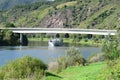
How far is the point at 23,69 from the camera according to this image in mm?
34250

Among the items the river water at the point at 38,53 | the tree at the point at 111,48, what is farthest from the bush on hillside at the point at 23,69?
the river water at the point at 38,53

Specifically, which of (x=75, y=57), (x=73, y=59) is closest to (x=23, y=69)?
(x=75, y=57)

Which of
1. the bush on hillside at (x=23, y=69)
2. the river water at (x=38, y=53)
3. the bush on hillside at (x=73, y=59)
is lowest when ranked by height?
the river water at (x=38, y=53)

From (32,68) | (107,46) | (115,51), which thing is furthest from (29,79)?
(107,46)

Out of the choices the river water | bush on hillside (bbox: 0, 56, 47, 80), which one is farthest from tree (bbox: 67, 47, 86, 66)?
bush on hillside (bbox: 0, 56, 47, 80)

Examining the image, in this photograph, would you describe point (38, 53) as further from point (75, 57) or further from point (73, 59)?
point (75, 57)

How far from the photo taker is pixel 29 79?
91.0 ft

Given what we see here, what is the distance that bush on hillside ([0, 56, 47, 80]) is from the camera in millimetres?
32156

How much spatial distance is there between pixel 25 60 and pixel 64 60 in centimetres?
2129

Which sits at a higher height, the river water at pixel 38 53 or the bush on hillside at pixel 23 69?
the bush on hillside at pixel 23 69

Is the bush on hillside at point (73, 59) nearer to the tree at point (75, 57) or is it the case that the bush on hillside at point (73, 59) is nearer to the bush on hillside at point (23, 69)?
the tree at point (75, 57)

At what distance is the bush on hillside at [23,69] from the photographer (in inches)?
1266

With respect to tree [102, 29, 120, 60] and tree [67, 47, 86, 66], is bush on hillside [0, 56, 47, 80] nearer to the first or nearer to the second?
tree [102, 29, 120, 60]

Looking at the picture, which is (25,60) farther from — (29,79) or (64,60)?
(64,60)
